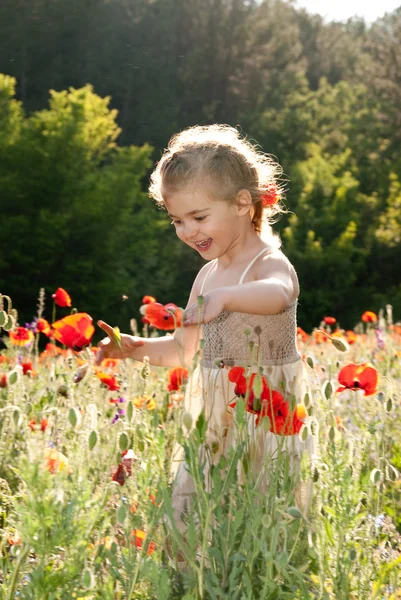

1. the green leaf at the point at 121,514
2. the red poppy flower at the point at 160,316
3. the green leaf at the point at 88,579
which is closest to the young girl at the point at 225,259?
the red poppy flower at the point at 160,316

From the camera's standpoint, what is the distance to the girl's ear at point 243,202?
2.88m

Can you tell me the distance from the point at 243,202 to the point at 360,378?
2.49 feet

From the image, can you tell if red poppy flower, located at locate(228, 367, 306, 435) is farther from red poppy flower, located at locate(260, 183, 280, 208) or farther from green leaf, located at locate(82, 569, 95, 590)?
red poppy flower, located at locate(260, 183, 280, 208)

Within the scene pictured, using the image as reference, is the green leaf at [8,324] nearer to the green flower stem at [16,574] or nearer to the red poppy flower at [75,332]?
the red poppy flower at [75,332]

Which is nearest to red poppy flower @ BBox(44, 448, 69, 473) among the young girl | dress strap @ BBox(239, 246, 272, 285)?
the young girl

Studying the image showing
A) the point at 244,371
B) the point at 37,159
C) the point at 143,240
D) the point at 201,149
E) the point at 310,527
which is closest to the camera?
the point at 310,527

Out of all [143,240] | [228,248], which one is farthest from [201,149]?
[143,240]

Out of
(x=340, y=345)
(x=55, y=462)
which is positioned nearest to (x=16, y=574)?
(x=55, y=462)

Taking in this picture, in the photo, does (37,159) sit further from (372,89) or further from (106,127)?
(372,89)

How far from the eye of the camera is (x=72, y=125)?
26.2 metres

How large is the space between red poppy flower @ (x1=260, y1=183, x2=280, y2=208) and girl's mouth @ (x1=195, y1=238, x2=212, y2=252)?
13.2 inches

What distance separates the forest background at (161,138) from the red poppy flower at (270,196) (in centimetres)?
2124

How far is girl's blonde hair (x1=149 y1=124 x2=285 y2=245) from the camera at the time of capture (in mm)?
2795

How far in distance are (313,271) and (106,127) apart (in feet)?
26.4
